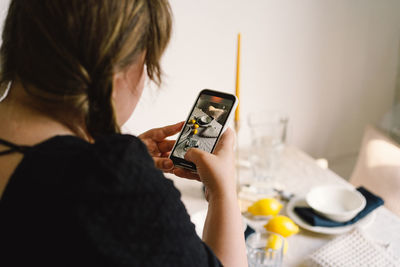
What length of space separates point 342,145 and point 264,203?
3.08 feet

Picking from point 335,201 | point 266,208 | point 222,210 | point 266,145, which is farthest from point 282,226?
point 266,145

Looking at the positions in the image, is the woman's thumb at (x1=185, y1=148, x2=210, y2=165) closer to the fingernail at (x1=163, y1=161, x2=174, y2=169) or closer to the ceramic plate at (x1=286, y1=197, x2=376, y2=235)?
the fingernail at (x1=163, y1=161, x2=174, y2=169)

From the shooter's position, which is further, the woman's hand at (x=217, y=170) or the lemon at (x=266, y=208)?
the lemon at (x=266, y=208)

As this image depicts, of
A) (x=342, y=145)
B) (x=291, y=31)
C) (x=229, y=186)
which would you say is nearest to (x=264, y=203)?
(x=229, y=186)

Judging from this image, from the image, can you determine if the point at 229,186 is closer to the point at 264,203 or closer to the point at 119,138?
the point at 119,138

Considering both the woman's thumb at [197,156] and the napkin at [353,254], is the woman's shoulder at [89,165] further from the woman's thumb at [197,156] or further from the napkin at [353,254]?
the napkin at [353,254]

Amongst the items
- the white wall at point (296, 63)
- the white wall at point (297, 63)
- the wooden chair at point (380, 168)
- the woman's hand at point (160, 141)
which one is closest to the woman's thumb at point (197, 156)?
the woman's hand at point (160, 141)

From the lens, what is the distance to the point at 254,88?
1.40 metres

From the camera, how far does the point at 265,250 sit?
0.76 metres

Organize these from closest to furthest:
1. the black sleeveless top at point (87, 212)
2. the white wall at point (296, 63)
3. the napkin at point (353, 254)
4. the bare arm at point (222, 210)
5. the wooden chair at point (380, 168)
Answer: the black sleeveless top at point (87, 212) < the bare arm at point (222, 210) < the napkin at point (353, 254) < the wooden chair at point (380, 168) < the white wall at point (296, 63)

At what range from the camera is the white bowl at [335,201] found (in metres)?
0.88

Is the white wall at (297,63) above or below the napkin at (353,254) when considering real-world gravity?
above

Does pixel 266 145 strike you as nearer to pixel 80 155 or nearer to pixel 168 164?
pixel 168 164

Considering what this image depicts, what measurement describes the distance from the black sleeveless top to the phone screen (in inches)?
11.8
